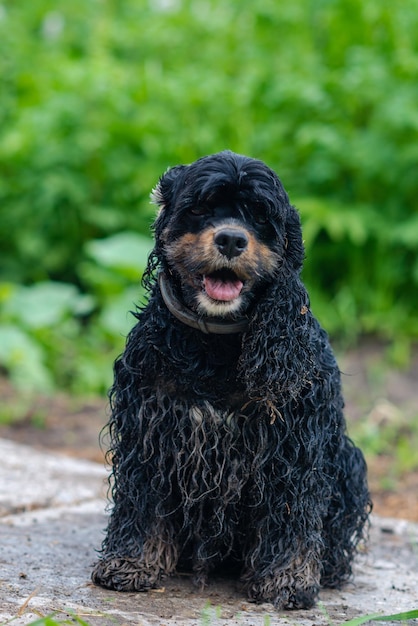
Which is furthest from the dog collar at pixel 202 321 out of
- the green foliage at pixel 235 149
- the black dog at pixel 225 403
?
the green foliage at pixel 235 149

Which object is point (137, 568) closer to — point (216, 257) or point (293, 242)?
point (216, 257)

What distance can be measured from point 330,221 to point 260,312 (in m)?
5.08

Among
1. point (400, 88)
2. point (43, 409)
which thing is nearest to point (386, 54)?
point (400, 88)

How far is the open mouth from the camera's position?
292 cm

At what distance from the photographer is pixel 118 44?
1113 cm

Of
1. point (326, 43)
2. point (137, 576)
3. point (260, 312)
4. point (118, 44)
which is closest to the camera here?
point (260, 312)

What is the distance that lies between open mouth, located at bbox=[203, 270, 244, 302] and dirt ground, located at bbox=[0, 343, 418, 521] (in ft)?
9.22

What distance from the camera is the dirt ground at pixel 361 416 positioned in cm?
568

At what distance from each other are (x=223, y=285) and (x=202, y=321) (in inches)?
5.4

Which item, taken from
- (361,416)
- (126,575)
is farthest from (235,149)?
(126,575)

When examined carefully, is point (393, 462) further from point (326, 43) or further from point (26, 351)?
point (326, 43)

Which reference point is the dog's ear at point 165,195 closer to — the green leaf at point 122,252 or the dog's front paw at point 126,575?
the dog's front paw at point 126,575

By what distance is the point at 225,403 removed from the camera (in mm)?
3045

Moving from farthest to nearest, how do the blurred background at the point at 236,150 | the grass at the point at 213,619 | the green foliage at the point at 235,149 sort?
the green foliage at the point at 235,149, the blurred background at the point at 236,150, the grass at the point at 213,619
